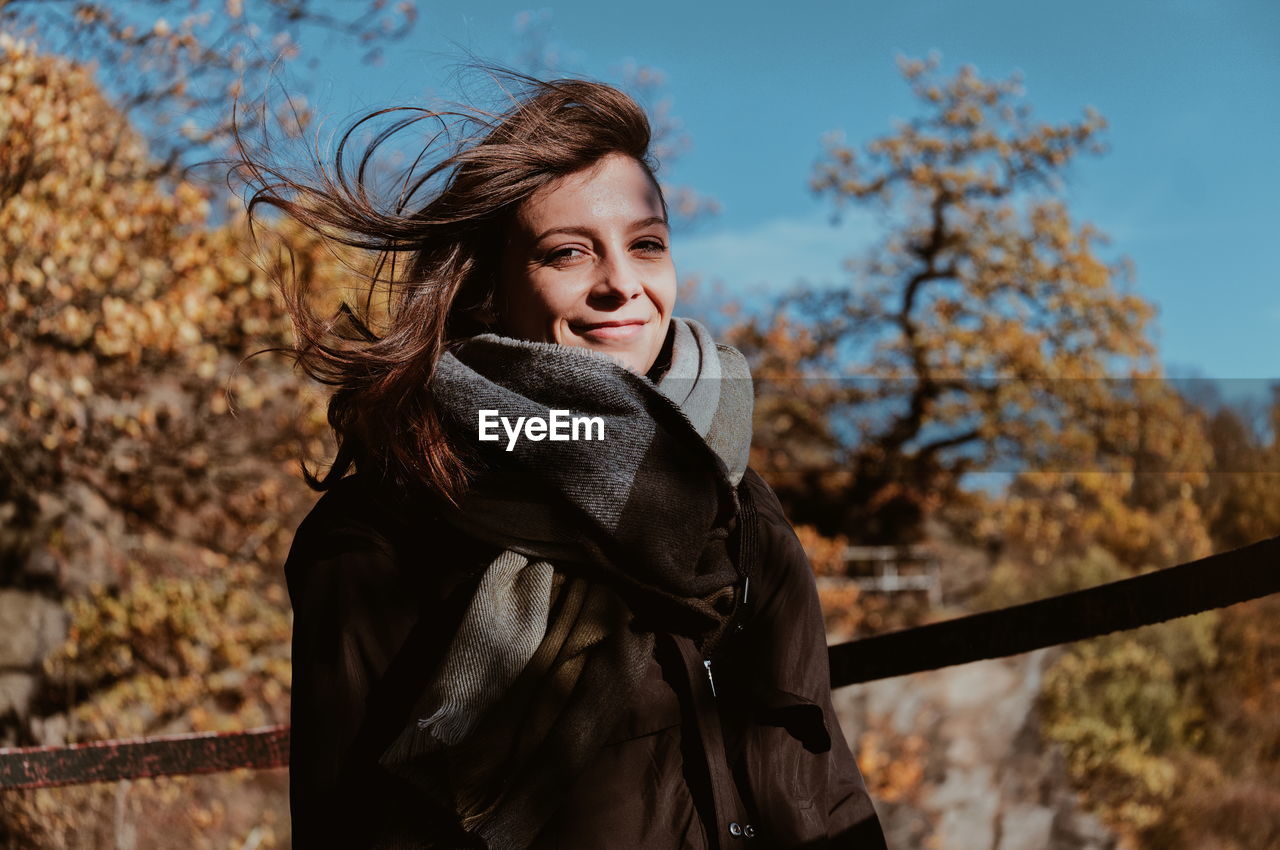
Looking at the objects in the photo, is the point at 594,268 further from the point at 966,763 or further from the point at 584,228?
the point at 966,763

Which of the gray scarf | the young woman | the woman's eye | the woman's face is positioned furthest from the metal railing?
the woman's eye

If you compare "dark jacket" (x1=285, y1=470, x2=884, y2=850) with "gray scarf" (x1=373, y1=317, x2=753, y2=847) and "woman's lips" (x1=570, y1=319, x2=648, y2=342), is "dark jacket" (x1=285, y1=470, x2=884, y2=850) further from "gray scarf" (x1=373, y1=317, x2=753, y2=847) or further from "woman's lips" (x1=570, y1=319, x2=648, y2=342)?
Result: "woman's lips" (x1=570, y1=319, x2=648, y2=342)

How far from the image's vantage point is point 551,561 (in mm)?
1462

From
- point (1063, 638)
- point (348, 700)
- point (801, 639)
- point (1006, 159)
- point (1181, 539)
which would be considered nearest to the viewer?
point (348, 700)

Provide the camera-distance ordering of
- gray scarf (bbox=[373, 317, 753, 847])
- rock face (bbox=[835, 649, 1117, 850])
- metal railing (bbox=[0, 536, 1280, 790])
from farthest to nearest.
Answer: rock face (bbox=[835, 649, 1117, 850])
metal railing (bbox=[0, 536, 1280, 790])
gray scarf (bbox=[373, 317, 753, 847])

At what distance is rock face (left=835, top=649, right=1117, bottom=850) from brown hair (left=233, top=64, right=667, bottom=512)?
30.6 ft

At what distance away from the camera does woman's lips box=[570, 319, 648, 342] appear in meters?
1.57

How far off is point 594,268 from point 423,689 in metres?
0.59

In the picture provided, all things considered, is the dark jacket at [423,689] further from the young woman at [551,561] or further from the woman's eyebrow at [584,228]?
the woman's eyebrow at [584,228]

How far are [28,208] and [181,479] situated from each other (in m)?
1.67

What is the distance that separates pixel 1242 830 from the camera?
454 inches

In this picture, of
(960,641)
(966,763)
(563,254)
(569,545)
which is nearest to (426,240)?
(563,254)

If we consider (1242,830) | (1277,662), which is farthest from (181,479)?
(1277,662)

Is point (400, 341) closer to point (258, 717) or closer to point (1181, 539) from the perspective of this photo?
point (258, 717)
